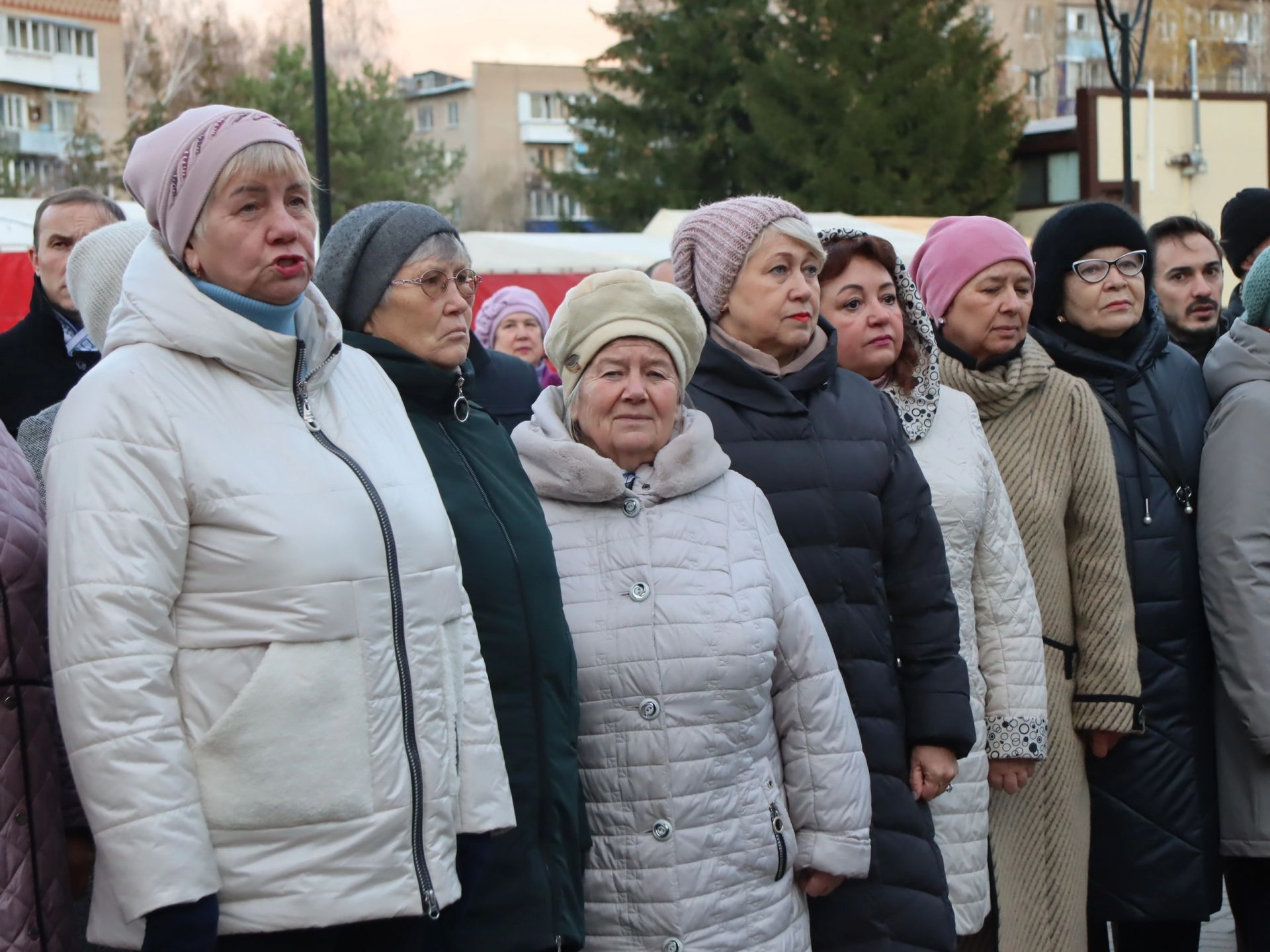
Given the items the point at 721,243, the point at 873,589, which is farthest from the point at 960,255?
the point at 873,589

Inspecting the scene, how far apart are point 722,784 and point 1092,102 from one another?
88.9ft

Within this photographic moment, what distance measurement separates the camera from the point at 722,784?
3.27 m

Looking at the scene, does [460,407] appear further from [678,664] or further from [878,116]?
[878,116]

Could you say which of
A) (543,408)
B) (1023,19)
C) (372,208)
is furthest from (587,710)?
(1023,19)

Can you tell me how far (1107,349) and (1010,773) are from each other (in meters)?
1.36

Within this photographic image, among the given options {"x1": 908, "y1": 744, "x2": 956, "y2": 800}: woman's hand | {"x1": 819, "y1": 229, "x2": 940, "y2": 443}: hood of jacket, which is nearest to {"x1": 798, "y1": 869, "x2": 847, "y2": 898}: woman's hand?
{"x1": 908, "y1": 744, "x2": 956, "y2": 800}: woman's hand

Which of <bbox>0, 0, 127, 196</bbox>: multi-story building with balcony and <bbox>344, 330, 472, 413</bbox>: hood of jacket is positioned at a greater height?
<bbox>0, 0, 127, 196</bbox>: multi-story building with balcony

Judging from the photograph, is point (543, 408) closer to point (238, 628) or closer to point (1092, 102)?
point (238, 628)

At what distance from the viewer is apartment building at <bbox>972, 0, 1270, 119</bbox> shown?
4975 centimetres

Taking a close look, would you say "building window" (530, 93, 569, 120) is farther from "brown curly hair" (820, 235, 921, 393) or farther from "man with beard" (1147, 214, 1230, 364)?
"brown curly hair" (820, 235, 921, 393)

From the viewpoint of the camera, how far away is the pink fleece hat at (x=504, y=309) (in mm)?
8633

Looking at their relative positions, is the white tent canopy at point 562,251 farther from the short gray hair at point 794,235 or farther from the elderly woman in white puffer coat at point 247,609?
the elderly woman in white puffer coat at point 247,609

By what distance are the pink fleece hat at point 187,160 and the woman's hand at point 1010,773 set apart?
7.87 ft

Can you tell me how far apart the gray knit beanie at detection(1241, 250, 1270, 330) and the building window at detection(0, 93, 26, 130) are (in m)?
65.5
